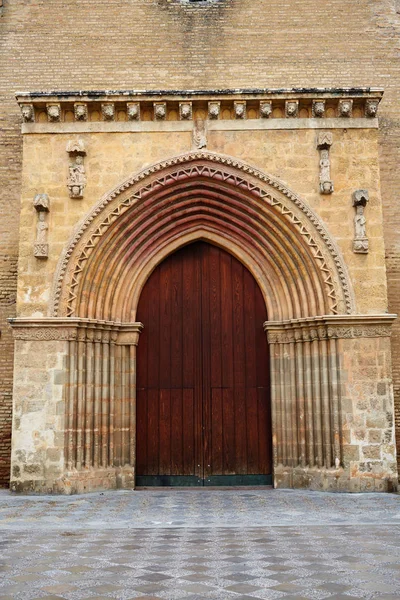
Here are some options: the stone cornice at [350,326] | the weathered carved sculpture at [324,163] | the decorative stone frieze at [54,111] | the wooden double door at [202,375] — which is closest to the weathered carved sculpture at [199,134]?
the wooden double door at [202,375]

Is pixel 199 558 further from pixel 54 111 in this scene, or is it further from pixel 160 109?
pixel 54 111

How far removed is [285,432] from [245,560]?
16.2ft

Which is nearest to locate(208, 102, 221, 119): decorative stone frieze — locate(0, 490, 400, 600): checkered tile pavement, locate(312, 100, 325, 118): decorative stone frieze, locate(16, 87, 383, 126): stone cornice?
locate(16, 87, 383, 126): stone cornice

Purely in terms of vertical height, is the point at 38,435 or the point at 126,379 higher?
the point at 126,379

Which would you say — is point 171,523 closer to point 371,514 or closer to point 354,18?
point 371,514

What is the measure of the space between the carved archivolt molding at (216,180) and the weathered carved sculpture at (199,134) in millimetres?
147

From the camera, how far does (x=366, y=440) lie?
9.34 m

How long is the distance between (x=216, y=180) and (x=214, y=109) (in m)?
1.09

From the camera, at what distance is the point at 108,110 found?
10078mm

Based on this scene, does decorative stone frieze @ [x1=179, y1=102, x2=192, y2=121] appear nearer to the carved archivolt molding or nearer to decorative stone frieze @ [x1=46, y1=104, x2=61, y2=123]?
the carved archivolt molding

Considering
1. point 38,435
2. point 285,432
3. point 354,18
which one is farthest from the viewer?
point 354,18

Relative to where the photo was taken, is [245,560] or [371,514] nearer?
[245,560]

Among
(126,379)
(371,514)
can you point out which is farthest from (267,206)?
(371,514)

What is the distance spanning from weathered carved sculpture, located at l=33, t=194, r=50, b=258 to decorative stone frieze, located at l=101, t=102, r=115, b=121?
158 centimetres
